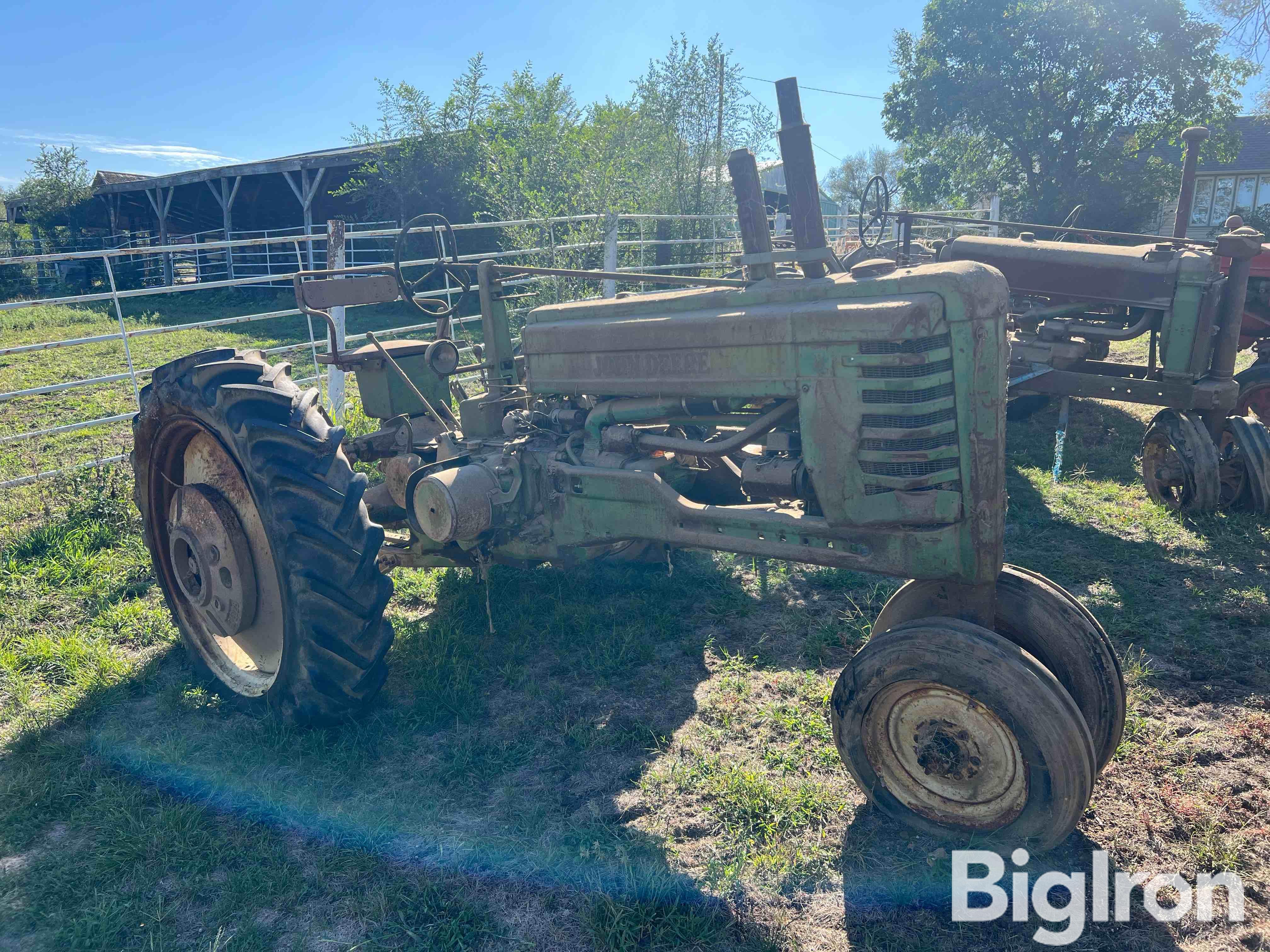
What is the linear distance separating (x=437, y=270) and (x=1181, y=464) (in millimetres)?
4589

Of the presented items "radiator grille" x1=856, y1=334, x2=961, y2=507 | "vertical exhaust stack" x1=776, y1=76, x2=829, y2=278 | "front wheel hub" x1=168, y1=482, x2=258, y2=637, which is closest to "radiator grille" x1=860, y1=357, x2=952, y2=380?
"radiator grille" x1=856, y1=334, x2=961, y2=507

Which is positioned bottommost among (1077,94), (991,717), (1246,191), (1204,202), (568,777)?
(568,777)

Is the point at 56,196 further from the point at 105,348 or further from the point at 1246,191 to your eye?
the point at 1246,191

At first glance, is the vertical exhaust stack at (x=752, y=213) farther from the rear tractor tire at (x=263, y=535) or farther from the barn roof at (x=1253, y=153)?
the barn roof at (x=1253, y=153)

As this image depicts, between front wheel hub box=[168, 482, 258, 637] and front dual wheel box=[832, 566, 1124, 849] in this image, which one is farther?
front wheel hub box=[168, 482, 258, 637]

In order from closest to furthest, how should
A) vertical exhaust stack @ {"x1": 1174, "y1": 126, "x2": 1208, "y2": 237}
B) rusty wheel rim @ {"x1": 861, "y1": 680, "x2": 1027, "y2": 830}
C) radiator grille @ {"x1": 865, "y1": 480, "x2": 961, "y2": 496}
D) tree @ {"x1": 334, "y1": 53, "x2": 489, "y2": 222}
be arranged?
rusty wheel rim @ {"x1": 861, "y1": 680, "x2": 1027, "y2": 830}
radiator grille @ {"x1": 865, "y1": 480, "x2": 961, "y2": 496}
vertical exhaust stack @ {"x1": 1174, "y1": 126, "x2": 1208, "y2": 237}
tree @ {"x1": 334, "y1": 53, "x2": 489, "y2": 222}

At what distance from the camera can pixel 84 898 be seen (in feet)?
8.38

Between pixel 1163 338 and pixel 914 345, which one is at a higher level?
pixel 914 345

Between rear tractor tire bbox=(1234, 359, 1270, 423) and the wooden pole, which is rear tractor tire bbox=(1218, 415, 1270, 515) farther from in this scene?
the wooden pole

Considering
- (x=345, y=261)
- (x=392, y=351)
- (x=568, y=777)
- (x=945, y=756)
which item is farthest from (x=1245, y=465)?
(x=345, y=261)

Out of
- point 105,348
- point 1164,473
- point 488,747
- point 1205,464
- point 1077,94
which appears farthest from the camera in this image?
point 1077,94

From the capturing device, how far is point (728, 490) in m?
3.70

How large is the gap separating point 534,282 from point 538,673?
20.9 ft

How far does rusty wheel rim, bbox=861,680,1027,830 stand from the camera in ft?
8.21
